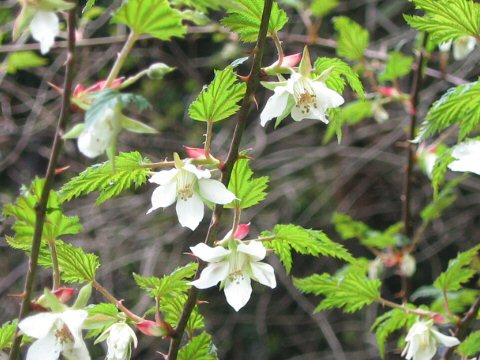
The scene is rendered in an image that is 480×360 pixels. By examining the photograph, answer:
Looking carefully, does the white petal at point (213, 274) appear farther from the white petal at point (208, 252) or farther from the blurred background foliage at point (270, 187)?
the blurred background foliage at point (270, 187)

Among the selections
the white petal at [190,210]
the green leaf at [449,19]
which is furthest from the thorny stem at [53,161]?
the green leaf at [449,19]

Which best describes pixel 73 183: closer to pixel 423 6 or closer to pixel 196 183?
pixel 196 183

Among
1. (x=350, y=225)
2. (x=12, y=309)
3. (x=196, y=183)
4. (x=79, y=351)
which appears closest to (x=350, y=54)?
(x=350, y=225)

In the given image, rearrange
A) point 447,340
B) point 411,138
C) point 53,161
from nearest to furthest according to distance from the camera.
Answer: point 53,161, point 447,340, point 411,138

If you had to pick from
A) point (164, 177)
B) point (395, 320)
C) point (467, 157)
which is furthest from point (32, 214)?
point (395, 320)

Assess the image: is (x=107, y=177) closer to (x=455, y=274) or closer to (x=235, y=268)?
(x=235, y=268)

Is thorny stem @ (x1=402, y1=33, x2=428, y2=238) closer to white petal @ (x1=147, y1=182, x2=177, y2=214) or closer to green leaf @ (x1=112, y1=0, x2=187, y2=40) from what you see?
white petal @ (x1=147, y1=182, x2=177, y2=214)

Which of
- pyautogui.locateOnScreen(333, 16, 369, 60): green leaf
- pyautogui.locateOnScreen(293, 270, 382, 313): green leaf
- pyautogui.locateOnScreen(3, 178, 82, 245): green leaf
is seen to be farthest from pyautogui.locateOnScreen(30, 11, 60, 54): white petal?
pyautogui.locateOnScreen(333, 16, 369, 60): green leaf
